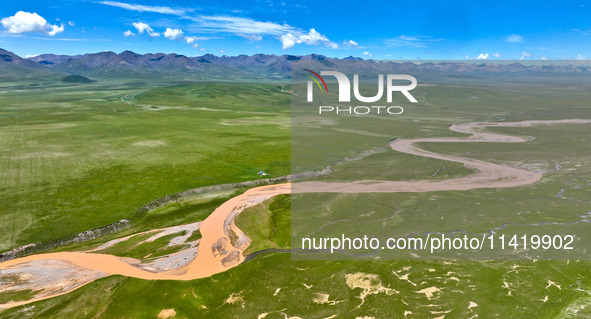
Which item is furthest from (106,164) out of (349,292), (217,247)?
(349,292)

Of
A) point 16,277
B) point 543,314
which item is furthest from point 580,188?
point 16,277

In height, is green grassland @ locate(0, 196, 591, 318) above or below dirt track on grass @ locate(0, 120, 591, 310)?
below

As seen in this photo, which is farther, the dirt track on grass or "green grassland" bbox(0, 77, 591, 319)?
the dirt track on grass

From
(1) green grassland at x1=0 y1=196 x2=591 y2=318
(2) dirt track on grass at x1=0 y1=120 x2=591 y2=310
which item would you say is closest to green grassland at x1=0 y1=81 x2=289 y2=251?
(2) dirt track on grass at x1=0 y1=120 x2=591 y2=310

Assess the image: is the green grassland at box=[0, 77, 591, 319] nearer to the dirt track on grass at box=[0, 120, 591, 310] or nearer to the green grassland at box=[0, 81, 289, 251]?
the green grassland at box=[0, 81, 289, 251]

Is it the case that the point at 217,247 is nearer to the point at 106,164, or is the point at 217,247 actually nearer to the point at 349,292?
the point at 349,292

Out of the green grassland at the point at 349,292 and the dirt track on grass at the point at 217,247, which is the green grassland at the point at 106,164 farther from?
the green grassland at the point at 349,292

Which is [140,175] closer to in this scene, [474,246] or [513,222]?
[474,246]
